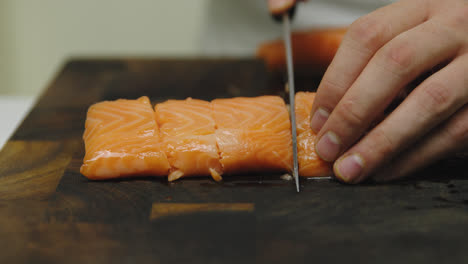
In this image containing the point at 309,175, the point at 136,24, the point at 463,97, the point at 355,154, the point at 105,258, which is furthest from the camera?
the point at 136,24

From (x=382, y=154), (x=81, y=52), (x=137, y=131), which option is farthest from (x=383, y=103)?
(x=81, y=52)

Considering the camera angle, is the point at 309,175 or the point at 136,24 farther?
the point at 136,24

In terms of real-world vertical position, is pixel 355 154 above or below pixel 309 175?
above

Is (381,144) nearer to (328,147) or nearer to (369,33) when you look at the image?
(328,147)

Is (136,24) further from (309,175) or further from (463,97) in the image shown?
(463,97)

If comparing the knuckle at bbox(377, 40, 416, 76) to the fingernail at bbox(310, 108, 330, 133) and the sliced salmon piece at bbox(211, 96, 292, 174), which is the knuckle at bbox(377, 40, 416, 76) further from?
the sliced salmon piece at bbox(211, 96, 292, 174)

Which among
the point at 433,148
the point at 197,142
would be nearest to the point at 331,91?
the point at 433,148

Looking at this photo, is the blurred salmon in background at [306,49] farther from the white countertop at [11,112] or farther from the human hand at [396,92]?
the white countertop at [11,112]

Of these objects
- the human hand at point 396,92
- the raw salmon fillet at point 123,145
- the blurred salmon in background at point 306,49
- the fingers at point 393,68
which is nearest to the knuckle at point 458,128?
the human hand at point 396,92
